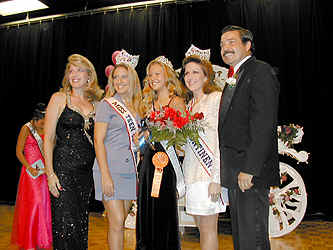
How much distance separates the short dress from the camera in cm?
196

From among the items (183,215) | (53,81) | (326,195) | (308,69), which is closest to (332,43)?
(308,69)

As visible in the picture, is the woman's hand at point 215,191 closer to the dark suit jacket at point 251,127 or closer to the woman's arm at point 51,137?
the dark suit jacket at point 251,127

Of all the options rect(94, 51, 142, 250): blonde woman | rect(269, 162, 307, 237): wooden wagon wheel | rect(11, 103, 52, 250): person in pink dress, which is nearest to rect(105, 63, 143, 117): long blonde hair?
rect(94, 51, 142, 250): blonde woman

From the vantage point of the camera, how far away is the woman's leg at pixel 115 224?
74.8 inches

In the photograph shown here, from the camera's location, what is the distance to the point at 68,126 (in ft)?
6.24

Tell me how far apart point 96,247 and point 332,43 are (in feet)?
13.4

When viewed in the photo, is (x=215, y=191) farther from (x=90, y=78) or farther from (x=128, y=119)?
(x=90, y=78)

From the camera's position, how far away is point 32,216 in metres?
2.83

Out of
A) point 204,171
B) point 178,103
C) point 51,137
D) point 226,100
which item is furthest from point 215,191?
point 51,137

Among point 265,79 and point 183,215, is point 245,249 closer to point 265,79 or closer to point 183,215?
point 265,79

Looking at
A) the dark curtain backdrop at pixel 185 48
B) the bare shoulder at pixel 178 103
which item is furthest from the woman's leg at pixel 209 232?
the dark curtain backdrop at pixel 185 48

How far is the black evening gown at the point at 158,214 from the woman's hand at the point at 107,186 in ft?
0.56

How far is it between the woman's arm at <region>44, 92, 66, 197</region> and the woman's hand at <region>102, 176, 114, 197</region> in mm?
256

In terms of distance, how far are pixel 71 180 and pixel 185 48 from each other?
3.55 m
